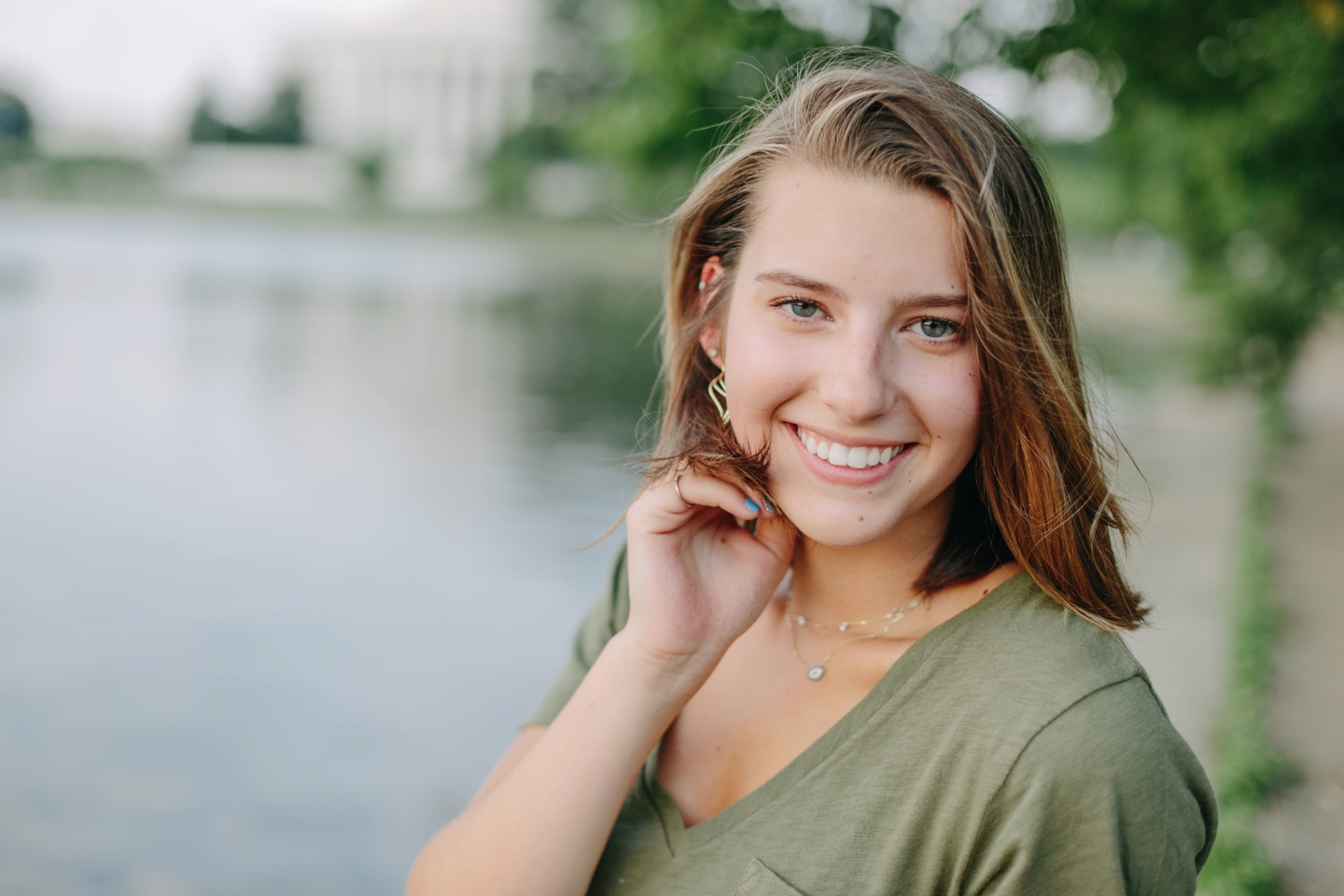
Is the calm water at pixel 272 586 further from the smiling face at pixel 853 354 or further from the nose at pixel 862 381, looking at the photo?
the nose at pixel 862 381

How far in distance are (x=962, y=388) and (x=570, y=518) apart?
648 cm

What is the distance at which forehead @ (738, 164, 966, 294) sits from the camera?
154cm

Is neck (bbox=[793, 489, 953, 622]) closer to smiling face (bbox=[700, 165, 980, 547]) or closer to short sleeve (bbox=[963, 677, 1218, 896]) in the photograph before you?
smiling face (bbox=[700, 165, 980, 547])

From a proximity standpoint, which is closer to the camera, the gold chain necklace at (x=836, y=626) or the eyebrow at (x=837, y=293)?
the eyebrow at (x=837, y=293)

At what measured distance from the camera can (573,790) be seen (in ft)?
5.37

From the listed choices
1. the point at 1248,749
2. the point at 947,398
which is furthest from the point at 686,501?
the point at 1248,749

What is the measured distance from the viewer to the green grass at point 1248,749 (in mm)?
3434

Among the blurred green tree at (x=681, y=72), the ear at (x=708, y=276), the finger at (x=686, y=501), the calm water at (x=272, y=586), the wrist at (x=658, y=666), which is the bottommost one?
the calm water at (x=272, y=586)

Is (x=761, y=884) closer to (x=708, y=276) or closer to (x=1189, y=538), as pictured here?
(x=708, y=276)

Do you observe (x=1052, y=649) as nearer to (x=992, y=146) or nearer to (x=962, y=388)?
(x=962, y=388)

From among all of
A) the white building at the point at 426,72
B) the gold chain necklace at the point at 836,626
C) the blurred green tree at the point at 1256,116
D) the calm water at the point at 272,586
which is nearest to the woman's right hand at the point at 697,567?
the gold chain necklace at the point at 836,626

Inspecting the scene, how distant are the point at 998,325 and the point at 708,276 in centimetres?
57

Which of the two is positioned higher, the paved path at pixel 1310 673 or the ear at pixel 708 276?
the ear at pixel 708 276

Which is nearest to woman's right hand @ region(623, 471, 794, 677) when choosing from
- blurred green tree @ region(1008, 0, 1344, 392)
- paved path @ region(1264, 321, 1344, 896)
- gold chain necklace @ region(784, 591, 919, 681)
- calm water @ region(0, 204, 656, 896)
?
gold chain necklace @ region(784, 591, 919, 681)
